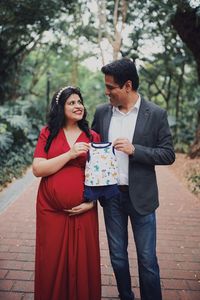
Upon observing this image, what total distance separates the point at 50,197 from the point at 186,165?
9.11m

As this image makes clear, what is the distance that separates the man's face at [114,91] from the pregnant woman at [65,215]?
0.24m

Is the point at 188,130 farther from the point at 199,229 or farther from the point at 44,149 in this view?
the point at 44,149

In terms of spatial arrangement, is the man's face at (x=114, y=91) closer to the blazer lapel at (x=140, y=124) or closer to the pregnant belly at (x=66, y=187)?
the blazer lapel at (x=140, y=124)

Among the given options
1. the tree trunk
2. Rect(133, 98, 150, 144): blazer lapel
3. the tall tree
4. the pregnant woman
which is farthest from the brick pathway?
the tall tree

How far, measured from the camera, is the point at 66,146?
2.76 metres

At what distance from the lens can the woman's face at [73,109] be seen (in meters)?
2.77

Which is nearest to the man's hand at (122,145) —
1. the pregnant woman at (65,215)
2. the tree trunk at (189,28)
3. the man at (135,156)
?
the man at (135,156)

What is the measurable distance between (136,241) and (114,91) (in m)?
1.19

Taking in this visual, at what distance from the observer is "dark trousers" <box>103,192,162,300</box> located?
288cm

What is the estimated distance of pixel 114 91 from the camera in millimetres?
2758

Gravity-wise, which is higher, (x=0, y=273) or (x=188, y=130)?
(x=188, y=130)

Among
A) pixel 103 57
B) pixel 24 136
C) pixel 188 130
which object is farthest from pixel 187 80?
pixel 24 136

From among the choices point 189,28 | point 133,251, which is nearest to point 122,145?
point 133,251

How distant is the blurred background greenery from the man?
5739mm
